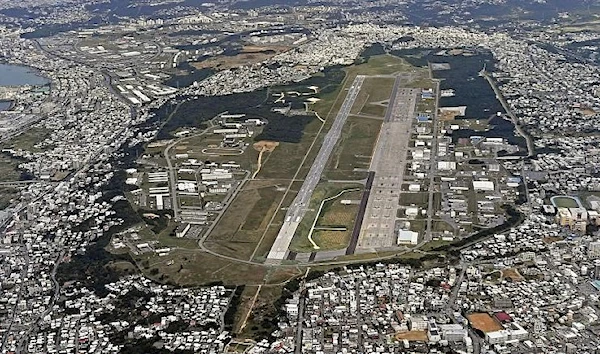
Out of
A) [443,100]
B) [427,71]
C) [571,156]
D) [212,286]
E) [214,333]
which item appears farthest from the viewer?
[427,71]

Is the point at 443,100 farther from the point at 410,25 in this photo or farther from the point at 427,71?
the point at 410,25

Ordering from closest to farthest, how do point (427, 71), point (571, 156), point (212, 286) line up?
point (212, 286)
point (571, 156)
point (427, 71)

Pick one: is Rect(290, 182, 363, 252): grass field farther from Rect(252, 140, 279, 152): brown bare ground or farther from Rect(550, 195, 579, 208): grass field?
Rect(550, 195, 579, 208): grass field

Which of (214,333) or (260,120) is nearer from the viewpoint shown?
(214,333)

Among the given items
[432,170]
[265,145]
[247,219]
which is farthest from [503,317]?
[265,145]

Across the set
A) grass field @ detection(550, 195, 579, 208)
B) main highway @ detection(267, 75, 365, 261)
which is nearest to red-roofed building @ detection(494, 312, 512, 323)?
main highway @ detection(267, 75, 365, 261)

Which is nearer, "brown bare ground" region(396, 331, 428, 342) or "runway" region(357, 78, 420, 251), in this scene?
"brown bare ground" region(396, 331, 428, 342)

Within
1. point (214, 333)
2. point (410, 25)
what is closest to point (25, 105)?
point (214, 333)

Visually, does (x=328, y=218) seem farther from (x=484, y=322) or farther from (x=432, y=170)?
(x=484, y=322)

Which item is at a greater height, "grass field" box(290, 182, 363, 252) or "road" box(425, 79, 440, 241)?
"grass field" box(290, 182, 363, 252)
